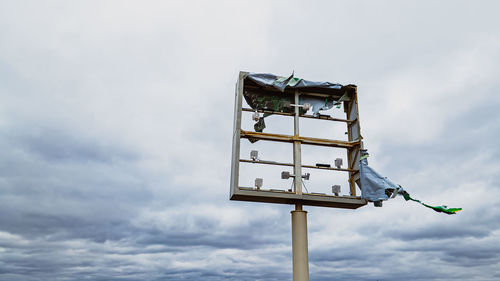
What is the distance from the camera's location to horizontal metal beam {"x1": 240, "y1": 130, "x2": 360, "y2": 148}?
18.7 meters

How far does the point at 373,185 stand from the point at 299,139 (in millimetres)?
3872

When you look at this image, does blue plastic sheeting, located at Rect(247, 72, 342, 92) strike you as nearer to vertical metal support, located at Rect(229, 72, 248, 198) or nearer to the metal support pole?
vertical metal support, located at Rect(229, 72, 248, 198)

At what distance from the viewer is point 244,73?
1969 centimetres

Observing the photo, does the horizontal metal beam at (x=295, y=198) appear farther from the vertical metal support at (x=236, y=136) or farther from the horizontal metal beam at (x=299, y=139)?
the horizontal metal beam at (x=299, y=139)

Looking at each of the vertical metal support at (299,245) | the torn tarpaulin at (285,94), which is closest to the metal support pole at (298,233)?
the vertical metal support at (299,245)

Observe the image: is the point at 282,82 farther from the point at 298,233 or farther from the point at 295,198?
the point at 298,233

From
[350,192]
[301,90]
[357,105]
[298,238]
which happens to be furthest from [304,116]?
[298,238]

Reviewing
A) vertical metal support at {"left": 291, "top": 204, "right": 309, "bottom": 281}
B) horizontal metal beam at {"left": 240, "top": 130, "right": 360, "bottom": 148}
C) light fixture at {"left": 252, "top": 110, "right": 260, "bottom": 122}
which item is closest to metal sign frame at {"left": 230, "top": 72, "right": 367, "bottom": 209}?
horizontal metal beam at {"left": 240, "top": 130, "right": 360, "bottom": 148}

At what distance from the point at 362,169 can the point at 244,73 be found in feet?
23.4

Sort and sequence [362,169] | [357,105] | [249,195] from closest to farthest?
[249,195]
[362,169]
[357,105]

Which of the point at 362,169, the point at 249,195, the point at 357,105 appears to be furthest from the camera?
the point at 357,105

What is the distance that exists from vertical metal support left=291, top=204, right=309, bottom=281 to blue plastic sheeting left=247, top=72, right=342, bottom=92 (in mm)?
5827

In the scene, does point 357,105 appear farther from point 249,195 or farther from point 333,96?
point 249,195

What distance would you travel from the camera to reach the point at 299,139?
19.0 meters
